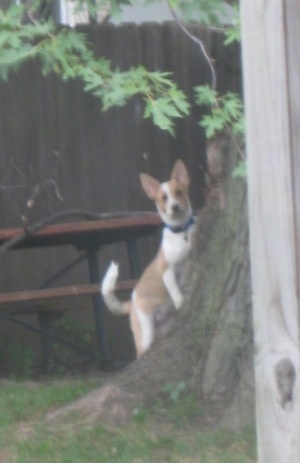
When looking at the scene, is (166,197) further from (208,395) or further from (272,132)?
(272,132)

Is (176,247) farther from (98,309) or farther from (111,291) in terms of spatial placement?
(98,309)

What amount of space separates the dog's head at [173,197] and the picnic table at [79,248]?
0.41m

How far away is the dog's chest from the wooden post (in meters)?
4.65

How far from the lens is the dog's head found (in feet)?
21.9

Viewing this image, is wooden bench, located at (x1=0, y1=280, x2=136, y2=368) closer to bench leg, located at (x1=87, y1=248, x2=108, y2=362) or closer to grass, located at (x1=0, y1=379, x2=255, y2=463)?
bench leg, located at (x1=87, y1=248, x2=108, y2=362)

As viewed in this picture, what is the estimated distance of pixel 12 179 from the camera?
7984 millimetres

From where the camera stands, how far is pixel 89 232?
712cm

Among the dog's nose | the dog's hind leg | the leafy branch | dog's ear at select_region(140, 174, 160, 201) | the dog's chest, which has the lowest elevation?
A: the dog's hind leg

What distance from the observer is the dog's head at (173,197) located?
668cm

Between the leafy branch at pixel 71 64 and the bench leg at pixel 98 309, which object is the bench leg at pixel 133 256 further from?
the leafy branch at pixel 71 64

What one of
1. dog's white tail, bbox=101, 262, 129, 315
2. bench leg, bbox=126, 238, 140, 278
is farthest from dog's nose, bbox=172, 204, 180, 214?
bench leg, bbox=126, 238, 140, 278

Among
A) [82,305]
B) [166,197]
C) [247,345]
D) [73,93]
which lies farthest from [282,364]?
[73,93]

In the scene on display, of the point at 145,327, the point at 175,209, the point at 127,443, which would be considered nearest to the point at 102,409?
the point at 127,443

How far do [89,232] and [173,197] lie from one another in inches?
28.2
